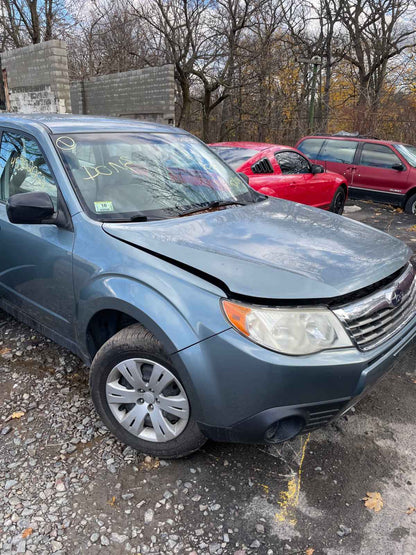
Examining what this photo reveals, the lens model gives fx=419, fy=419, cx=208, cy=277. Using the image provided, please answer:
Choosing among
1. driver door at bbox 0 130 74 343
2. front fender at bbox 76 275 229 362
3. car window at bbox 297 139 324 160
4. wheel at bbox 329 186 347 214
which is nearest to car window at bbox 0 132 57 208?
driver door at bbox 0 130 74 343

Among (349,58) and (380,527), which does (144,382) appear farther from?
(349,58)

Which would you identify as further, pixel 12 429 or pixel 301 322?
pixel 12 429

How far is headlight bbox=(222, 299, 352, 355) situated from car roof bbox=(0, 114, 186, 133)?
1821 mm

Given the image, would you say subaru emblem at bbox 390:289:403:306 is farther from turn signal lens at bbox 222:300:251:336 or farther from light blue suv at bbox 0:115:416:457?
turn signal lens at bbox 222:300:251:336

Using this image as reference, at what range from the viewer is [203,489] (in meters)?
2.17

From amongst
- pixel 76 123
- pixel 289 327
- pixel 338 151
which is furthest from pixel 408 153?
pixel 289 327

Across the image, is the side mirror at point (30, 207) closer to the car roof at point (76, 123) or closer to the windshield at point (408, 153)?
the car roof at point (76, 123)

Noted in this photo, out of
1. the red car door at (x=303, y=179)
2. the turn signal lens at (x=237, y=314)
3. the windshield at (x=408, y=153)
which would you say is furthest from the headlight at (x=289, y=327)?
the windshield at (x=408, y=153)

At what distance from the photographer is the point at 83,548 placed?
6.10ft

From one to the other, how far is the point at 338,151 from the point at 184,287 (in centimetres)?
964

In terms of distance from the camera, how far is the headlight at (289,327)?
1.83 meters

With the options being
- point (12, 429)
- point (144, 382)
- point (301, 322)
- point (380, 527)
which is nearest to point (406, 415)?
point (380, 527)

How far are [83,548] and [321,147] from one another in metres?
10.5

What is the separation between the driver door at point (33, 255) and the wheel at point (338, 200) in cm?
604
